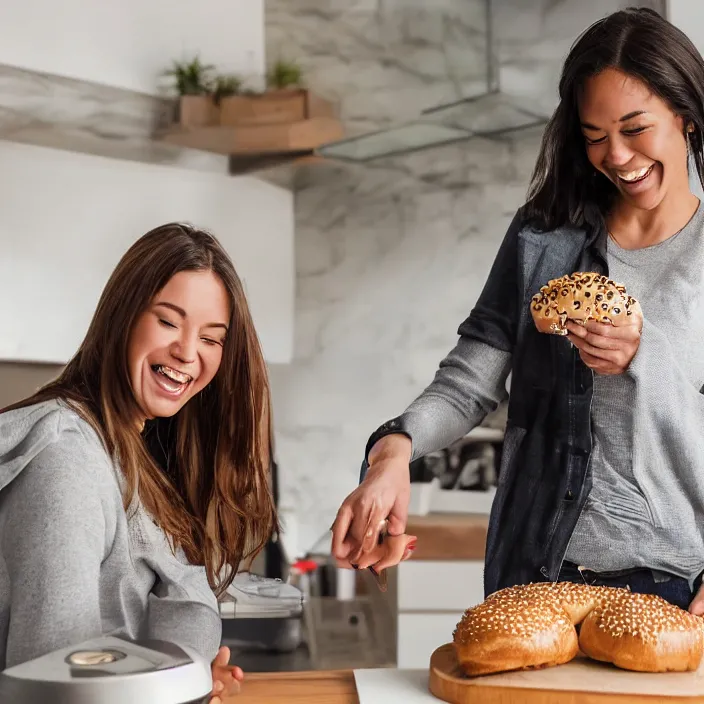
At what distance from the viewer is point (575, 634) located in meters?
0.96

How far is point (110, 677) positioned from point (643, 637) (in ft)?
1.73

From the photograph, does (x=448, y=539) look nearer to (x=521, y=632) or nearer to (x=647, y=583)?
(x=647, y=583)

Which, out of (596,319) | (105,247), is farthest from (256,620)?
(596,319)

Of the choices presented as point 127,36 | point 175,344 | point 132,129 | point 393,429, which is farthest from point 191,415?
point 127,36

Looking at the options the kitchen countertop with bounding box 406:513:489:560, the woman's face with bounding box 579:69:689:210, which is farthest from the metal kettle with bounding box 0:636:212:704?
the kitchen countertop with bounding box 406:513:489:560

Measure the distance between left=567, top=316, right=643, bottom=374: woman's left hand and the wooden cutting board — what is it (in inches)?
13.4

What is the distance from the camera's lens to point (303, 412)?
301 cm

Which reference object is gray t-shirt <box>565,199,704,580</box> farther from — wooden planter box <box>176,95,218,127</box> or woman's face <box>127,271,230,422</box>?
wooden planter box <box>176,95,218,127</box>

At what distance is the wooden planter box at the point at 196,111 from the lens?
295 cm

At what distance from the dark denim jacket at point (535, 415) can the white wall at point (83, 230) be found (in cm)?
173

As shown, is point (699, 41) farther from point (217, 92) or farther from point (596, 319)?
point (596, 319)

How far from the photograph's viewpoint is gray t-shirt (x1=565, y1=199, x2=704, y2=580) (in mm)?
1122

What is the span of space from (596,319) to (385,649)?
198cm

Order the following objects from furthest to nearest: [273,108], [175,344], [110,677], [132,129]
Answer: [273,108]
[132,129]
[175,344]
[110,677]
